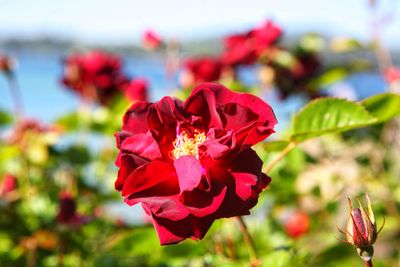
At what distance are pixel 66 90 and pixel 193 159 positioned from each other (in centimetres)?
144

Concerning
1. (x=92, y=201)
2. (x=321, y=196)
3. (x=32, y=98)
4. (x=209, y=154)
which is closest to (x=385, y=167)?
(x=321, y=196)

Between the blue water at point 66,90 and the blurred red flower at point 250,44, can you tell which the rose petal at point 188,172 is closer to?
the blue water at point 66,90

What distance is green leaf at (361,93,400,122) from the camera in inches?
30.0

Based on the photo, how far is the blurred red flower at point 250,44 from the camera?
1499 millimetres

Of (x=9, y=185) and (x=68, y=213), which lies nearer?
(x=68, y=213)

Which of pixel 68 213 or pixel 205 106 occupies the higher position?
pixel 205 106

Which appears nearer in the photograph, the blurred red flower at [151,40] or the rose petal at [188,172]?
the rose petal at [188,172]

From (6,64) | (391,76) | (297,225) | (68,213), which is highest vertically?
(6,64)

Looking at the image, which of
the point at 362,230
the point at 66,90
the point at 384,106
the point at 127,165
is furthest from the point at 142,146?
the point at 66,90

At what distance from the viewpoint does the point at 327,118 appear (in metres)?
0.75

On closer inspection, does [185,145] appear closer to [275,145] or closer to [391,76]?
[275,145]

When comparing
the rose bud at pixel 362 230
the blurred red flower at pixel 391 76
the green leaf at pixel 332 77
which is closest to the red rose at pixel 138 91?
the green leaf at pixel 332 77

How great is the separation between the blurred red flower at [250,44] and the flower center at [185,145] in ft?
2.97

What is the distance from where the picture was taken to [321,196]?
139 cm
